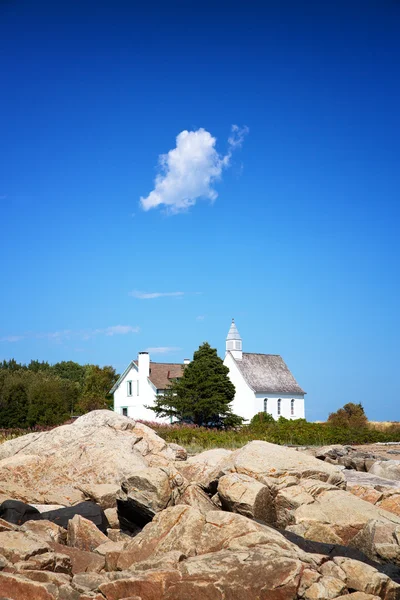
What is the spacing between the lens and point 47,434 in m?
16.4

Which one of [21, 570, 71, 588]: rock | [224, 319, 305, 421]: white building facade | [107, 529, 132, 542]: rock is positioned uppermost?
[224, 319, 305, 421]: white building facade

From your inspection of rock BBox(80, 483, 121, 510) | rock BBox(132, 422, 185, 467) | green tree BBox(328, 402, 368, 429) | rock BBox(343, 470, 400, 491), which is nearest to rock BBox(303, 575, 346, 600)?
rock BBox(80, 483, 121, 510)

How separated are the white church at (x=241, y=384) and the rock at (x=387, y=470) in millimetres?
33393

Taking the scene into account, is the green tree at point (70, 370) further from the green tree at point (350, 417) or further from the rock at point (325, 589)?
the rock at point (325, 589)

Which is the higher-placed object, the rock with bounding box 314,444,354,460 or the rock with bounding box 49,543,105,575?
the rock with bounding box 314,444,354,460

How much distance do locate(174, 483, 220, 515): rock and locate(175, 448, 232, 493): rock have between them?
0.67 meters

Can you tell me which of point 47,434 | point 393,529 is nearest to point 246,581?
point 393,529

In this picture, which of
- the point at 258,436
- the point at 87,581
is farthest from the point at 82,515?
the point at 258,436

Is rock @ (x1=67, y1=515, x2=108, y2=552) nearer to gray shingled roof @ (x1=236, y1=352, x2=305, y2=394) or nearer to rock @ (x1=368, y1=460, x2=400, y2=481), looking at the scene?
rock @ (x1=368, y1=460, x2=400, y2=481)

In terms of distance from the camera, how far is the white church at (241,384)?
5291 cm

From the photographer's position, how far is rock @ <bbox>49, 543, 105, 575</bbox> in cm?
879

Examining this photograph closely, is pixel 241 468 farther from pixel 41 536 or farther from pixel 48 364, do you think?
pixel 48 364

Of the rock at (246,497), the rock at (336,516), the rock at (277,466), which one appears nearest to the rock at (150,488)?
the rock at (246,497)

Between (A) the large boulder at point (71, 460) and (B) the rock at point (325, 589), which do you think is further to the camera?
(A) the large boulder at point (71, 460)
